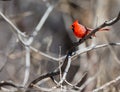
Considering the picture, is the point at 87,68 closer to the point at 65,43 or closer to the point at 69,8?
the point at 69,8

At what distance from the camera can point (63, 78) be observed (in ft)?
8.16

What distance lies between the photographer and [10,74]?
430 cm

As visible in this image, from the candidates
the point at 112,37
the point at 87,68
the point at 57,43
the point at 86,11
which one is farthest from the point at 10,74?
the point at 57,43

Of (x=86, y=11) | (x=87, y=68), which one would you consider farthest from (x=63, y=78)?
(x=86, y=11)

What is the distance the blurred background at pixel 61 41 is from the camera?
391cm

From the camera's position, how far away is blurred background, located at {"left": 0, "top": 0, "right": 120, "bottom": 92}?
3.91 metres

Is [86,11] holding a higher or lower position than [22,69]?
lower

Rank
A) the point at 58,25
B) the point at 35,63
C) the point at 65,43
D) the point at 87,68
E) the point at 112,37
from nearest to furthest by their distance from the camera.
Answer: the point at 87,68
the point at 35,63
the point at 112,37
the point at 65,43
the point at 58,25

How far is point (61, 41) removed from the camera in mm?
6691

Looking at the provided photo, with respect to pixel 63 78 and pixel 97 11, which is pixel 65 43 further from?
pixel 63 78

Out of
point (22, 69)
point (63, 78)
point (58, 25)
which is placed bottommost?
point (58, 25)

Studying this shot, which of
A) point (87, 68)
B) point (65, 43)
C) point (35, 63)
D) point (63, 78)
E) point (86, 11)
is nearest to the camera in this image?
point (63, 78)

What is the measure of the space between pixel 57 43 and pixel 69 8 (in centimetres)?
81

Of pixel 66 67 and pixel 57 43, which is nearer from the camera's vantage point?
pixel 66 67
